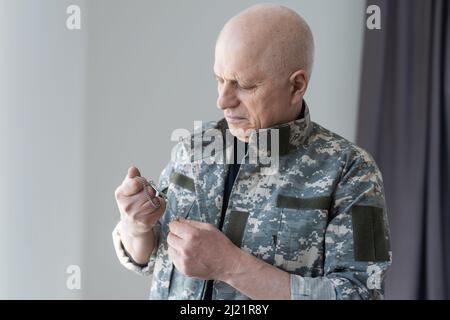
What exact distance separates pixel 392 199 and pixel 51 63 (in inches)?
47.8

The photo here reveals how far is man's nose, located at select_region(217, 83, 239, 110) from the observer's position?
3.47 feet

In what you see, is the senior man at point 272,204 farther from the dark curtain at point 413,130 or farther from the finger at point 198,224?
the dark curtain at point 413,130

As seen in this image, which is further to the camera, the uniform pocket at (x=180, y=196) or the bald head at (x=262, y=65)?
the uniform pocket at (x=180, y=196)

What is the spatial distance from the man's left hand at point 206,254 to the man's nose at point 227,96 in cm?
22

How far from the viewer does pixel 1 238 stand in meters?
1.69

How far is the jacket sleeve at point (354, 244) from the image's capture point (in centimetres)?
99

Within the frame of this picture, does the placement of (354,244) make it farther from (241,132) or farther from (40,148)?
(40,148)

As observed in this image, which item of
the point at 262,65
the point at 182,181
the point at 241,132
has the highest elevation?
the point at 262,65

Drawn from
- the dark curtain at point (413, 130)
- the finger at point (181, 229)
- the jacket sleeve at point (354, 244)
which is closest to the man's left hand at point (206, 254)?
the finger at point (181, 229)

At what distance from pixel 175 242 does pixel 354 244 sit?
0.31 m

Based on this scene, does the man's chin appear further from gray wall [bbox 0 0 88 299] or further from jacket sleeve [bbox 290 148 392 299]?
gray wall [bbox 0 0 88 299]

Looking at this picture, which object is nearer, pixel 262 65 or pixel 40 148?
pixel 262 65

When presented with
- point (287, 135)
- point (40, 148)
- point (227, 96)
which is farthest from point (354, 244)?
point (40, 148)

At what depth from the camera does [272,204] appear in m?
1.07
